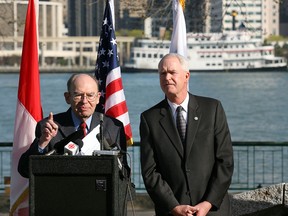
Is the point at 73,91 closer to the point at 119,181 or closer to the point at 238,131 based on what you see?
the point at 119,181

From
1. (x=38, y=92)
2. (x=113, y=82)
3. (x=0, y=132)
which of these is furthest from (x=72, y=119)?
(x=0, y=132)

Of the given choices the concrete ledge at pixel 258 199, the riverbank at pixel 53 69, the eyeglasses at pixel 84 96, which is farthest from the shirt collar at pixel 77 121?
the riverbank at pixel 53 69

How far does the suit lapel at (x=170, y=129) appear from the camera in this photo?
6.09 m

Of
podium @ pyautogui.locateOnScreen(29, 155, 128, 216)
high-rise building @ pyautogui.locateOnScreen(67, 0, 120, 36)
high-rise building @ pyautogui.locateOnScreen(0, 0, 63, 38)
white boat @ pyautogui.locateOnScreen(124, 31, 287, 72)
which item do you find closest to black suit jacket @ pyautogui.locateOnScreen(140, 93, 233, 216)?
podium @ pyautogui.locateOnScreen(29, 155, 128, 216)

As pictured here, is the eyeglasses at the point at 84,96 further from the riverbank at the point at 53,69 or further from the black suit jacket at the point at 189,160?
the riverbank at the point at 53,69

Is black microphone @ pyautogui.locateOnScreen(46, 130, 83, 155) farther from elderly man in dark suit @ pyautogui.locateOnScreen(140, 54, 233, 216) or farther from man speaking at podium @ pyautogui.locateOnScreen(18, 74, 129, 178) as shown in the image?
elderly man in dark suit @ pyautogui.locateOnScreen(140, 54, 233, 216)

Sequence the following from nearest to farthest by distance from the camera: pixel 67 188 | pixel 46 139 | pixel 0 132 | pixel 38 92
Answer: pixel 67 188 < pixel 46 139 < pixel 38 92 < pixel 0 132

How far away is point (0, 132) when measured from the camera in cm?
4194

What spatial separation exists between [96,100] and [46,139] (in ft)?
1.27

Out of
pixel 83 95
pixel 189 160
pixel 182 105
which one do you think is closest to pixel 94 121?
pixel 83 95

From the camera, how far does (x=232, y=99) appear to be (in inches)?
2908

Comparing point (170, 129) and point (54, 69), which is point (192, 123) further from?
point (54, 69)

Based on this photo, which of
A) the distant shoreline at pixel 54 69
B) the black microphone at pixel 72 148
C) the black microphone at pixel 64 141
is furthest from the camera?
the distant shoreline at pixel 54 69

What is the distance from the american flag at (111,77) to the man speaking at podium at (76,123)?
282 centimetres
